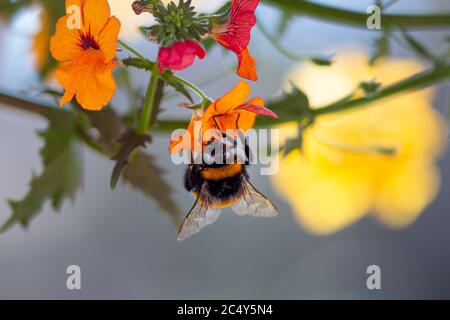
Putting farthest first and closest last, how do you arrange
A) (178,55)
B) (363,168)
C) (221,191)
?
1. (363,168)
2. (221,191)
3. (178,55)

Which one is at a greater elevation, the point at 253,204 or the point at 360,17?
the point at 360,17

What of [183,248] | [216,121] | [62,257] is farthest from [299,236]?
[216,121]

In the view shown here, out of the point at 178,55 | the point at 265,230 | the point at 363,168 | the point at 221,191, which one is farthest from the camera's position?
the point at 265,230

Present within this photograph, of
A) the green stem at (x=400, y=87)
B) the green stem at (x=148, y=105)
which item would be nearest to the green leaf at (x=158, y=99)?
the green stem at (x=148, y=105)

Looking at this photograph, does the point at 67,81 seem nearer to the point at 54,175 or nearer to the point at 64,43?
the point at 64,43

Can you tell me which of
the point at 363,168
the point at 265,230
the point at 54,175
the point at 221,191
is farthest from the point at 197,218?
the point at 265,230

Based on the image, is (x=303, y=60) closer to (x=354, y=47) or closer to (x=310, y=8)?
(x=310, y=8)

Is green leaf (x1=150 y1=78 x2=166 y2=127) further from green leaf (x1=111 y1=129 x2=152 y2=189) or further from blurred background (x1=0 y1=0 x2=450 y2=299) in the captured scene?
blurred background (x1=0 y1=0 x2=450 y2=299)
